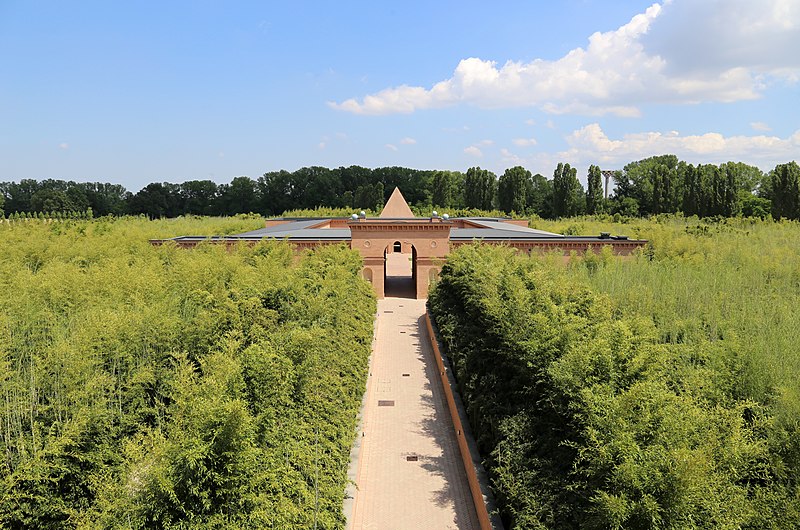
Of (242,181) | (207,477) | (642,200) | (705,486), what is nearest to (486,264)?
(705,486)

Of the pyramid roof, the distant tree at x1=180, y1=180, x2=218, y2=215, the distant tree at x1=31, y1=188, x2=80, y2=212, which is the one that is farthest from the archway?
the distant tree at x1=31, y1=188, x2=80, y2=212

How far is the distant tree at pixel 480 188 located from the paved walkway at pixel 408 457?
4507 cm

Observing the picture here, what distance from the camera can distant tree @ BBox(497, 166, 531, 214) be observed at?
55.6 metres

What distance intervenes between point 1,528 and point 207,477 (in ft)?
8.97

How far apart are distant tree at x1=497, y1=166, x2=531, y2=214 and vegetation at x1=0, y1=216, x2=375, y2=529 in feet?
146

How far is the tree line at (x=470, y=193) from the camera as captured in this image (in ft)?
129

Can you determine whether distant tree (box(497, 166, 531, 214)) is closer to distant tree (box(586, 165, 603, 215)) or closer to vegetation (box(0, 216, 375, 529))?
distant tree (box(586, 165, 603, 215))

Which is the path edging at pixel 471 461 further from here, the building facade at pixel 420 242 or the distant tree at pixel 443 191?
the distant tree at pixel 443 191

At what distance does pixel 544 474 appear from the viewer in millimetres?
7500

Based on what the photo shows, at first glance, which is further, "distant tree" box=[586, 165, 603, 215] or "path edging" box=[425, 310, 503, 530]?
"distant tree" box=[586, 165, 603, 215]

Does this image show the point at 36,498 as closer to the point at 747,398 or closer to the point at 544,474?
the point at 544,474

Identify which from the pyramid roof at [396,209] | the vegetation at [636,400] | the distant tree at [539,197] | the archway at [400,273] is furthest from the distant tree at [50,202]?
the vegetation at [636,400]

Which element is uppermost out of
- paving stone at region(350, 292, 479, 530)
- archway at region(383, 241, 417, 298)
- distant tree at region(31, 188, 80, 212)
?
distant tree at region(31, 188, 80, 212)

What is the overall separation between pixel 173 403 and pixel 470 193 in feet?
184
